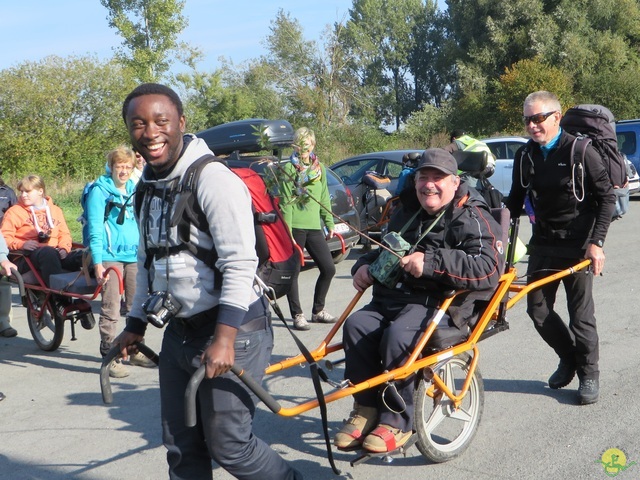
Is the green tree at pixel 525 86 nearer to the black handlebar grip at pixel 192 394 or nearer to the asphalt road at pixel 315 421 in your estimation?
the asphalt road at pixel 315 421

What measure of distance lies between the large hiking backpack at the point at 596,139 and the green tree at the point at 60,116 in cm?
2053

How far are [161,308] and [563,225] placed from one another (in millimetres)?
3234

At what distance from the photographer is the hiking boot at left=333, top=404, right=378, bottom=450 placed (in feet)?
13.0

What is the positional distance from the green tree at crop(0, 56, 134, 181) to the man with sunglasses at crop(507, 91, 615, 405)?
20.5 m

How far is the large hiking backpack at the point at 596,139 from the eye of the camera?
16.7ft

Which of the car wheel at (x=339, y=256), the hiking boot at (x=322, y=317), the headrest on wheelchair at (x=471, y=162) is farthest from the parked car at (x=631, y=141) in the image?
the headrest on wheelchair at (x=471, y=162)

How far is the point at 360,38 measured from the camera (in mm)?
56375

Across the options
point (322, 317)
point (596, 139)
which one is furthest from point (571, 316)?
point (322, 317)

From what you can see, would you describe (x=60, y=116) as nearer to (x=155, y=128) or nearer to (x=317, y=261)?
(x=317, y=261)

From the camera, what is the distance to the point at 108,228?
6.66 metres

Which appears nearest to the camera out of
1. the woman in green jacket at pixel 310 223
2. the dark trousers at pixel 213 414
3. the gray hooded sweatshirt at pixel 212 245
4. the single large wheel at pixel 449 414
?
the gray hooded sweatshirt at pixel 212 245

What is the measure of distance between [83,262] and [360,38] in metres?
52.2

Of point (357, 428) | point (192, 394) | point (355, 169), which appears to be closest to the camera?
point (192, 394)

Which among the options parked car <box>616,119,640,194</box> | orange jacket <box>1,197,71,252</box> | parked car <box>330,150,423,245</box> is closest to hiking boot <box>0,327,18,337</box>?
orange jacket <box>1,197,71,252</box>
